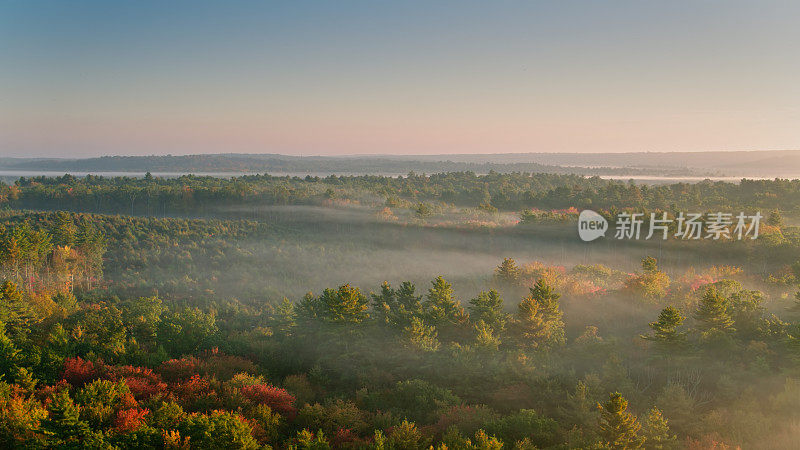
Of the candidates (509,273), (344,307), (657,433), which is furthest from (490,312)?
(509,273)

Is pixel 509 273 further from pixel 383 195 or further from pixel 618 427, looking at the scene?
pixel 383 195

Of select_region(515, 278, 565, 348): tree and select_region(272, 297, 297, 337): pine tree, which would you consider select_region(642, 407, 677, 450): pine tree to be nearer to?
select_region(515, 278, 565, 348): tree

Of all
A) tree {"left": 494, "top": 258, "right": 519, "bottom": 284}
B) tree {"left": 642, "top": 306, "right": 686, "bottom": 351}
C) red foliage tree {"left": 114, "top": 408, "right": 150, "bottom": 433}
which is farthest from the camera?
tree {"left": 494, "top": 258, "right": 519, "bottom": 284}


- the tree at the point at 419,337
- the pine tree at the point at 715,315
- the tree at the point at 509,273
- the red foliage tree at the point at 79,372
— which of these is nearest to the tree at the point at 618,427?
the tree at the point at 419,337

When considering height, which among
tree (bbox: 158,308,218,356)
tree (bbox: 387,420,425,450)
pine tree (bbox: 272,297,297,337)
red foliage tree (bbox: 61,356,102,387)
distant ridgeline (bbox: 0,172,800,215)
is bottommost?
pine tree (bbox: 272,297,297,337)

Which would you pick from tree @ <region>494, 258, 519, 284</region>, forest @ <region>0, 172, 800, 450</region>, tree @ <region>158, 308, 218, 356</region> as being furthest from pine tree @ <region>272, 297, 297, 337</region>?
tree @ <region>494, 258, 519, 284</region>

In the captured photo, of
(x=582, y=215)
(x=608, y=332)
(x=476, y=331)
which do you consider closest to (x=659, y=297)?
(x=608, y=332)

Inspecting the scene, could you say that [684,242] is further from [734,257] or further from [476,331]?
[476,331]

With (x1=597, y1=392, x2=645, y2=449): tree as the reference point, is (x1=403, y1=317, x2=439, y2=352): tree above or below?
below
